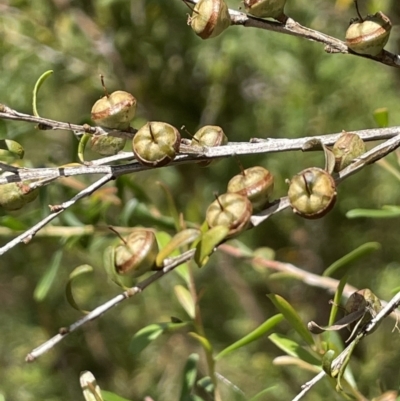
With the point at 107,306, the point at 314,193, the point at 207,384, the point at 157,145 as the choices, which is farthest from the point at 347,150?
the point at 207,384

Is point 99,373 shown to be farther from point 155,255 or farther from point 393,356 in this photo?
point 155,255

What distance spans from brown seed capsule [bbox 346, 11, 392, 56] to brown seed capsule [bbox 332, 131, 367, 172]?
95mm

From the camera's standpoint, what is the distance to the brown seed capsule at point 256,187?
60 cm

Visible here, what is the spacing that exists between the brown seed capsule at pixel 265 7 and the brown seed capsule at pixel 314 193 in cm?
17

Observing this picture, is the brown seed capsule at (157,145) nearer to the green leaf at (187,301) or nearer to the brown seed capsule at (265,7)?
the brown seed capsule at (265,7)

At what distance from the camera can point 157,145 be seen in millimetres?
562

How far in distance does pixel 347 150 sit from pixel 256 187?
0.31 feet

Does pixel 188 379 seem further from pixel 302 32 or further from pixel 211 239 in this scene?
pixel 302 32

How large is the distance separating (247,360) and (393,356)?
0.39 m

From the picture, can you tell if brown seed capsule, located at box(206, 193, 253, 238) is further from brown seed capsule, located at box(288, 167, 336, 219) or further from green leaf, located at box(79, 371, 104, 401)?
green leaf, located at box(79, 371, 104, 401)

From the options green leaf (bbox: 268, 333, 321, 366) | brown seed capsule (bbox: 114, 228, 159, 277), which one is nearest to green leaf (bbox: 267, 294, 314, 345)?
green leaf (bbox: 268, 333, 321, 366)

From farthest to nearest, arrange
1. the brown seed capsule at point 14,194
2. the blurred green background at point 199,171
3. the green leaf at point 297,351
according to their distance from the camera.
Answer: the blurred green background at point 199,171 < the green leaf at point 297,351 < the brown seed capsule at point 14,194

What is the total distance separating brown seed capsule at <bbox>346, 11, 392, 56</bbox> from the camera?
61cm

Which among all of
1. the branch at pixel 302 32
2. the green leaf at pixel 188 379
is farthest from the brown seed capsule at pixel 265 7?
the green leaf at pixel 188 379
